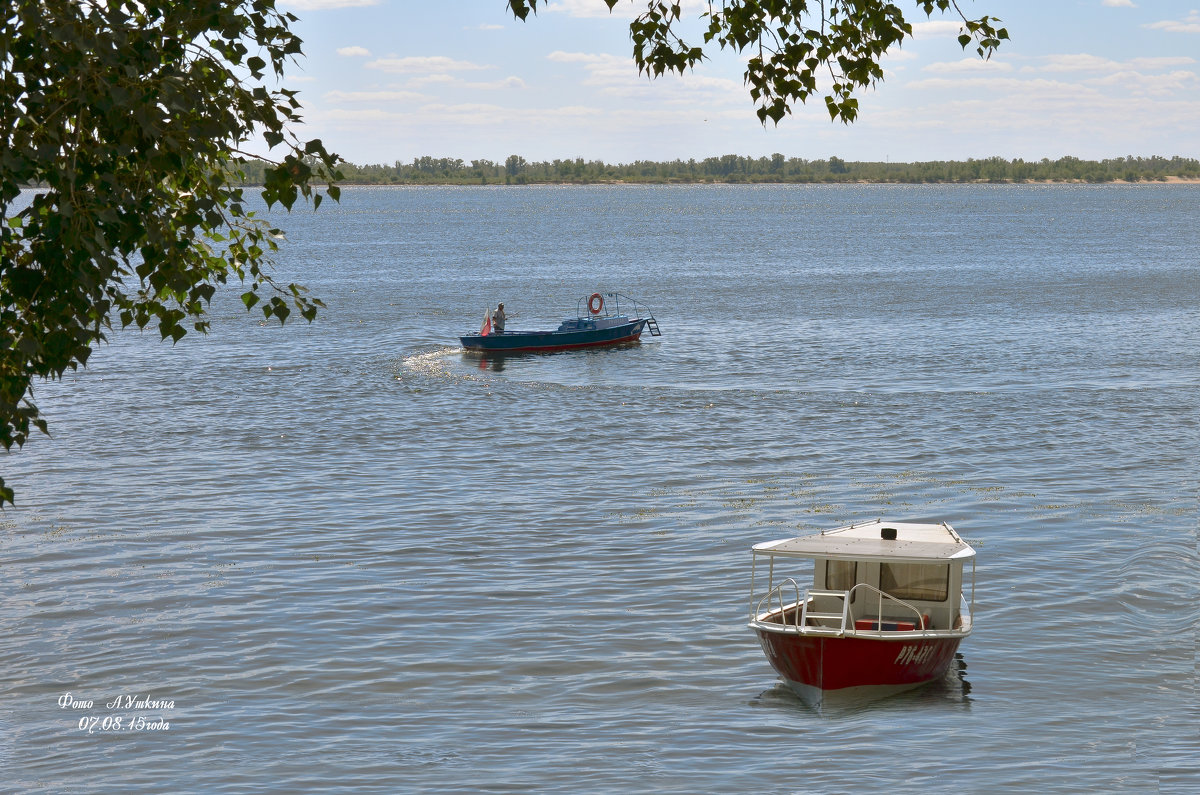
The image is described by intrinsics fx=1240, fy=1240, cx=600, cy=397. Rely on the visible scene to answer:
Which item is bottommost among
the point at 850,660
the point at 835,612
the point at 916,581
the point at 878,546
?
the point at 850,660

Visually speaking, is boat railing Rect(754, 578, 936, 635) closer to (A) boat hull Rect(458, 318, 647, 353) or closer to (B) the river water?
(B) the river water

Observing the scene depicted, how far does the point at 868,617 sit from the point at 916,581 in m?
0.81

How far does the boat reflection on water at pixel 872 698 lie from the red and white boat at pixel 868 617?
36 millimetres

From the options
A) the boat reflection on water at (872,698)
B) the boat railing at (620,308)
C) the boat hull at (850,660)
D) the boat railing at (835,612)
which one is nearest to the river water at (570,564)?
the boat reflection on water at (872,698)

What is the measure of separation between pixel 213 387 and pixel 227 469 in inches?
543

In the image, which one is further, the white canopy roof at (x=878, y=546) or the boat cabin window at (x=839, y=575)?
the boat cabin window at (x=839, y=575)

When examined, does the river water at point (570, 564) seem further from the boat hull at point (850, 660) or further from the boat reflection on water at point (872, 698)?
the boat hull at point (850, 660)

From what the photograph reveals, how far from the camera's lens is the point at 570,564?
21.3 meters

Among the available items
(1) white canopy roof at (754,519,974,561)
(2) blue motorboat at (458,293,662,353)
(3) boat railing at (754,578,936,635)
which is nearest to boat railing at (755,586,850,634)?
(3) boat railing at (754,578,936,635)

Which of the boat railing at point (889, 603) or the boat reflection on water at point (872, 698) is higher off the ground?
the boat railing at point (889, 603)

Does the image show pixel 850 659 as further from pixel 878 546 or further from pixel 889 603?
pixel 878 546

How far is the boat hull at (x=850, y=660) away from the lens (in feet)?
51.1

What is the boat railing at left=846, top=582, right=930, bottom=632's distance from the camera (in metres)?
16.1

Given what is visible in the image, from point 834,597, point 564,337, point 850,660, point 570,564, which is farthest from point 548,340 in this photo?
point 850,660
